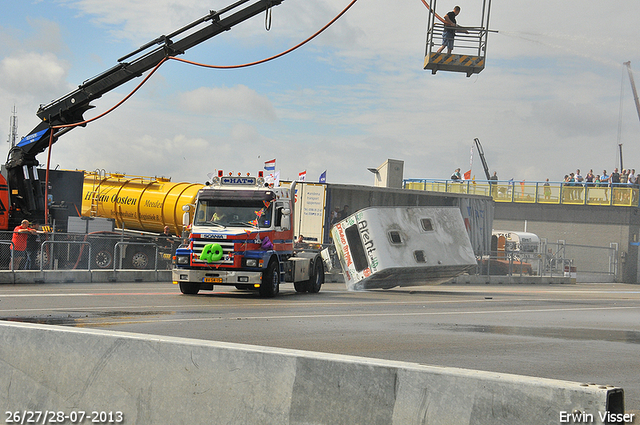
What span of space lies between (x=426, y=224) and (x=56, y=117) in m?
12.5

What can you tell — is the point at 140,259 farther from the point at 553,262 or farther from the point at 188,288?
the point at 553,262

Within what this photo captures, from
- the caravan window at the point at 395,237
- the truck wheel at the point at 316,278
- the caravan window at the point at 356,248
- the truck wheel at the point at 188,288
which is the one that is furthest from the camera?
the caravan window at the point at 356,248

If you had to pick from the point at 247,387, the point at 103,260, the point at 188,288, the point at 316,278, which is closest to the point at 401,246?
the point at 316,278

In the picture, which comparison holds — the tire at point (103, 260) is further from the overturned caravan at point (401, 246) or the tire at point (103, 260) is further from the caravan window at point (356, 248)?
the caravan window at point (356, 248)

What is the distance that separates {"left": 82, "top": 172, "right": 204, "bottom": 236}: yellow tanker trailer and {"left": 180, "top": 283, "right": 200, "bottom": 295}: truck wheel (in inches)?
411

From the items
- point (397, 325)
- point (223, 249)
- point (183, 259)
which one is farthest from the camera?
point (183, 259)

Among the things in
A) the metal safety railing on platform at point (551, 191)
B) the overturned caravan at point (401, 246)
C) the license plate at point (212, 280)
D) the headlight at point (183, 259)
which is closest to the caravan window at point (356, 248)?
the overturned caravan at point (401, 246)

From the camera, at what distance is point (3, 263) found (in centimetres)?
1844

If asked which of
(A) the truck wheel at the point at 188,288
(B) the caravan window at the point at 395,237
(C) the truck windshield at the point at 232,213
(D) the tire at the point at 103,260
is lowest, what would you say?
(A) the truck wheel at the point at 188,288

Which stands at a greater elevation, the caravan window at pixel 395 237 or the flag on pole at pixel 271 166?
the flag on pole at pixel 271 166

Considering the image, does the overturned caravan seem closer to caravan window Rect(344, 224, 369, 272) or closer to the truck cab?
caravan window Rect(344, 224, 369, 272)

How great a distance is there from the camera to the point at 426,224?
2055cm

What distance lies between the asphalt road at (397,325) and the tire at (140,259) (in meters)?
6.78

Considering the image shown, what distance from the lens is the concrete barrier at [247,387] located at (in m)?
3.10
